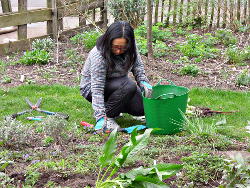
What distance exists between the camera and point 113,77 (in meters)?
4.90

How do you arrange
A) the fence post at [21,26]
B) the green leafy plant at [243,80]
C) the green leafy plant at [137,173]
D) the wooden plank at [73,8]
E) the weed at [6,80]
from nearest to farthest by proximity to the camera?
1. the green leafy plant at [137,173]
2. the green leafy plant at [243,80]
3. the weed at [6,80]
4. the fence post at [21,26]
5. the wooden plank at [73,8]

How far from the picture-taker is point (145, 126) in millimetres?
4727

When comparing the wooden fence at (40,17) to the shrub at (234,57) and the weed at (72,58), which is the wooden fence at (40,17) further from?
the shrub at (234,57)

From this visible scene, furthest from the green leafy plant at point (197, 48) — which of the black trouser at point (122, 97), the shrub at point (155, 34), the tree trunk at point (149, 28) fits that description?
the black trouser at point (122, 97)

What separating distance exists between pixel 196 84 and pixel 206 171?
10.6 ft

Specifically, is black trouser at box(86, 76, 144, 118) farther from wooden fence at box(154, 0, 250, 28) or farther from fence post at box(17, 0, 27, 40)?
wooden fence at box(154, 0, 250, 28)

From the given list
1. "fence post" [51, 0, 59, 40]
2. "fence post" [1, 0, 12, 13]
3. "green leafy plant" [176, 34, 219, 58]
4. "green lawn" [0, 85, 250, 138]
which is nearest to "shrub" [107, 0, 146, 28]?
"fence post" [51, 0, 59, 40]

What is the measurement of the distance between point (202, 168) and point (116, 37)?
164 centimetres

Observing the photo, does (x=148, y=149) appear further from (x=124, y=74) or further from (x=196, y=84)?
(x=196, y=84)

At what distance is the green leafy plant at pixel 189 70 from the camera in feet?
22.5

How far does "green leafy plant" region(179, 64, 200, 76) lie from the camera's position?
269 inches

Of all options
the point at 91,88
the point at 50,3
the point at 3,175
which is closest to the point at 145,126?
the point at 91,88

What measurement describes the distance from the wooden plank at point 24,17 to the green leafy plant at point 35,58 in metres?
0.69

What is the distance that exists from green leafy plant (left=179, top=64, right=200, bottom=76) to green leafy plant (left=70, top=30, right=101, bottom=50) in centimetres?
191
